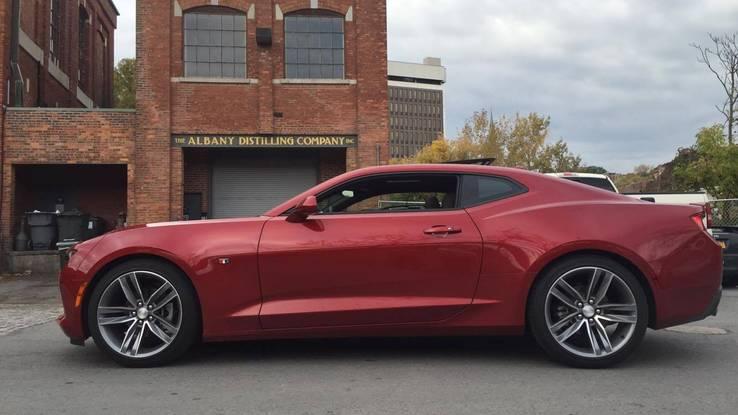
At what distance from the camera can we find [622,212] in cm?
464

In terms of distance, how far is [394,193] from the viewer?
17.5ft

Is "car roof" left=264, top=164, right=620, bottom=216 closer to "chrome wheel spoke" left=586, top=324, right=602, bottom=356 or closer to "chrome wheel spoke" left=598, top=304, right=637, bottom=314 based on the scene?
"chrome wheel spoke" left=598, top=304, right=637, bottom=314

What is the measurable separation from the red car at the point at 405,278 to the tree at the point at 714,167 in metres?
17.5

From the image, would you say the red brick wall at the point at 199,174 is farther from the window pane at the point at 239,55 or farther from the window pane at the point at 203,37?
the window pane at the point at 203,37

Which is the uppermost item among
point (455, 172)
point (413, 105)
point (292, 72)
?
point (413, 105)

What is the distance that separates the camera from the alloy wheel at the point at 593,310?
452 centimetres

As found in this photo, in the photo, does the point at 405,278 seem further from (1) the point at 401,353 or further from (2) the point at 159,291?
(2) the point at 159,291

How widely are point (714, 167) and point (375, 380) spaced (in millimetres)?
→ 19416

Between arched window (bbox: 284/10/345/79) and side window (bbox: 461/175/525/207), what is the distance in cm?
1229

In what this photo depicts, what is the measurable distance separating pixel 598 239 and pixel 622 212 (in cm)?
33

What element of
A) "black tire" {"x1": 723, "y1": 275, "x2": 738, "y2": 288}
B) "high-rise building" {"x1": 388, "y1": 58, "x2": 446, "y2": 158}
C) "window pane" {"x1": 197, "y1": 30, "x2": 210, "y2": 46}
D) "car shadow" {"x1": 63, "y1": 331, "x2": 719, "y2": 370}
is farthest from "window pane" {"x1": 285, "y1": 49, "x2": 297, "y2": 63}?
"high-rise building" {"x1": 388, "y1": 58, "x2": 446, "y2": 158}

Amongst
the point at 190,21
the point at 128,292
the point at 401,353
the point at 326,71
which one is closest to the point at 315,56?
the point at 326,71

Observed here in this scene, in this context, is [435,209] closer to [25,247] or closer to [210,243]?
[210,243]

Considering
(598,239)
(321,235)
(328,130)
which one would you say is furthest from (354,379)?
(328,130)
